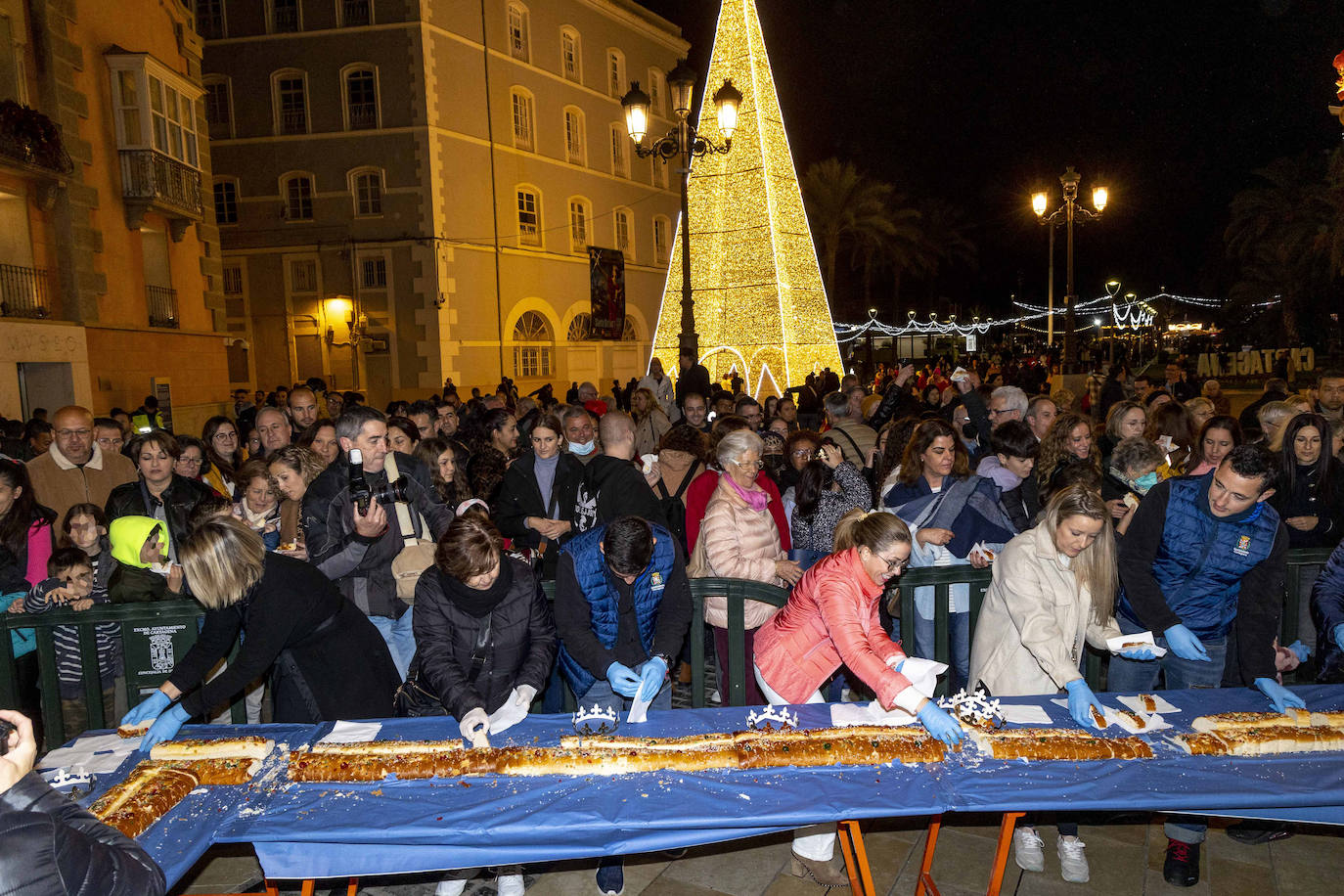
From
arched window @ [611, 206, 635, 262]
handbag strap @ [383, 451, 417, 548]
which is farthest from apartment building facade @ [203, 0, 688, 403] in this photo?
handbag strap @ [383, 451, 417, 548]

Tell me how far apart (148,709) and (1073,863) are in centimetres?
430

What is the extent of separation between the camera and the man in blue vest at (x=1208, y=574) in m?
3.88

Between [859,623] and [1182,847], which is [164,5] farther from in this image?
[1182,847]

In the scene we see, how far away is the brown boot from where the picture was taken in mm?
3688

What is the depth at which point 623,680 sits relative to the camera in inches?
150

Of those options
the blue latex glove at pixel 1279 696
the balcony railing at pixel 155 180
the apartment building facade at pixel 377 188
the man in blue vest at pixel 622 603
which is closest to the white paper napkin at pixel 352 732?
the man in blue vest at pixel 622 603

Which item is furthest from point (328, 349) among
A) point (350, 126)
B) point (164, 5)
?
point (164, 5)

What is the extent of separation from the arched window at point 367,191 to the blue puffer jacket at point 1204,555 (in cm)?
2494

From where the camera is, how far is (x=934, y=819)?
3.43m

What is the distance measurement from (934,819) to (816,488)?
8.49ft

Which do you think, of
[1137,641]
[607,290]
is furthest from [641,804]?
[607,290]

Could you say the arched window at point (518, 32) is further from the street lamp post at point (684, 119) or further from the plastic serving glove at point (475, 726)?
the plastic serving glove at point (475, 726)

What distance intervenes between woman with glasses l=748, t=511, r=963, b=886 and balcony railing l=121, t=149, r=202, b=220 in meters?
18.1

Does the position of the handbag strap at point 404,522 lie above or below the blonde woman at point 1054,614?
above
